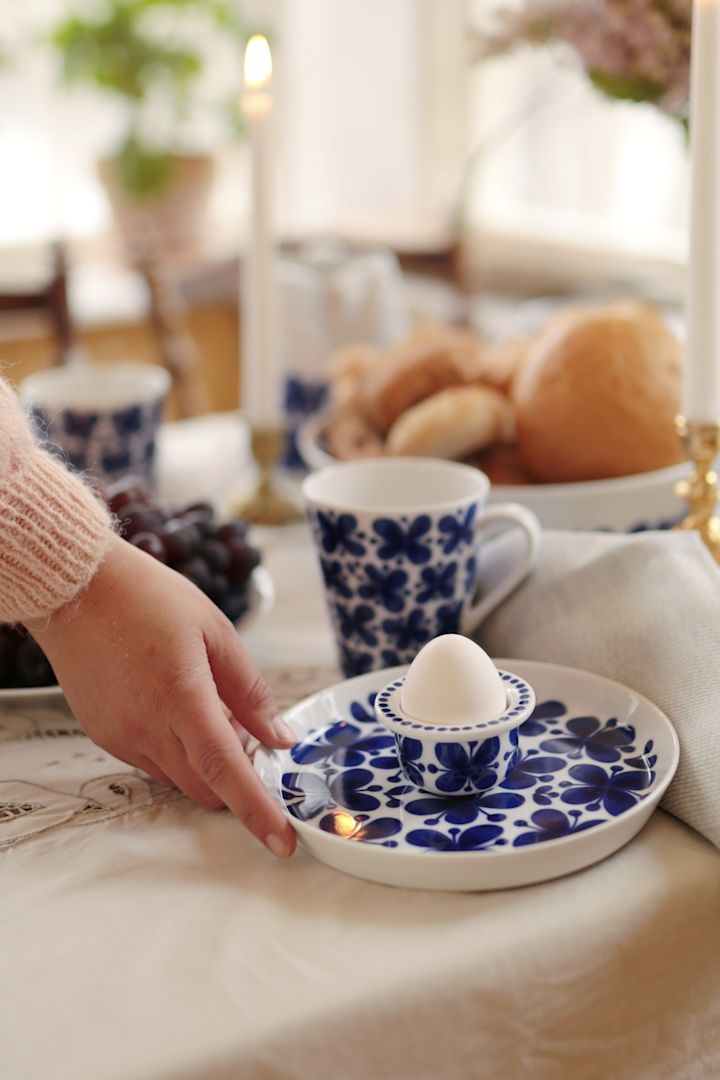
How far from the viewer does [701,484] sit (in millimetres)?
664

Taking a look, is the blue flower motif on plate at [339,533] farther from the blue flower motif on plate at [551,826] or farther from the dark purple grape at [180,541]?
the blue flower motif on plate at [551,826]

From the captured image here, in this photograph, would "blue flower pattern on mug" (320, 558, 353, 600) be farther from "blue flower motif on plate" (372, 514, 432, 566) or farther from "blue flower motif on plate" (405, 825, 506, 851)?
"blue flower motif on plate" (405, 825, 506, 851)

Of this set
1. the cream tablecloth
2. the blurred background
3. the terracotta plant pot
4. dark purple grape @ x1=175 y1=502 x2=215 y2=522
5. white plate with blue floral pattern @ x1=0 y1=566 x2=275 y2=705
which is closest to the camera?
the cream tablecloth

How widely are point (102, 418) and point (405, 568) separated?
420mm

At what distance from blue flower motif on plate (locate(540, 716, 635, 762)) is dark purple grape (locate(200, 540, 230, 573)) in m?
0.23

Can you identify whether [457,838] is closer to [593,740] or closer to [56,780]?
[593,740]

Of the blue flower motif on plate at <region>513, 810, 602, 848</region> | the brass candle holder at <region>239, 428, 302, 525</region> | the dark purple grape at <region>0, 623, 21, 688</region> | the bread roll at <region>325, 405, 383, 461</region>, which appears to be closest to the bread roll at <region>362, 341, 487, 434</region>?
the bread roll at <region>325, 405, 383, 461</region>

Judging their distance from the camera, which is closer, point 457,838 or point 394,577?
point 457,838

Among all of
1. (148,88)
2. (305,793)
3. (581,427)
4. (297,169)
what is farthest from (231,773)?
(297,169)

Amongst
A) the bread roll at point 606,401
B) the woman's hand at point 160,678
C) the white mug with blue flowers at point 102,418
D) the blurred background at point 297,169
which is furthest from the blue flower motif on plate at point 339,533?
the blurred background at point 297,169

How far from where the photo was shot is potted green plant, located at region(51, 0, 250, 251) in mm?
2770

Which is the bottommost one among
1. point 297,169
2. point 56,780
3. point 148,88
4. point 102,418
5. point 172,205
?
point 56,780

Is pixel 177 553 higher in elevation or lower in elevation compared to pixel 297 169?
lower

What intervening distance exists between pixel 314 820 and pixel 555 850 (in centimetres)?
10
